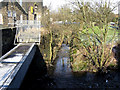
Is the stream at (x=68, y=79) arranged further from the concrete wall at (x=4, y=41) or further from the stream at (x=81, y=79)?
the concrete wall at (x=4, y=41)

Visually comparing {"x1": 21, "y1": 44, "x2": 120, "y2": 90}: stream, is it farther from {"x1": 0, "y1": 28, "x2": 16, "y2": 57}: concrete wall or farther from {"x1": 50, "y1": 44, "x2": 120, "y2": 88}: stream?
{"x1": 0, "y1": 28, "x2": 16, "y2": 57}: concrete wall

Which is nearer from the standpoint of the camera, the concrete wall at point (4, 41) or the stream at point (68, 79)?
the stream at point (68, 79)

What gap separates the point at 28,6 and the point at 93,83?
24.3 metres

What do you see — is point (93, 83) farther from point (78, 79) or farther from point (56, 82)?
point (56, 82)

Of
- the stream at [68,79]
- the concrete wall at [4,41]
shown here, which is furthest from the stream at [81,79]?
the concrete wall at [4,41]

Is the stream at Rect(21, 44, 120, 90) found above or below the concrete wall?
below

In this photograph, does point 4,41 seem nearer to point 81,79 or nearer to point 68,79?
point 68,79

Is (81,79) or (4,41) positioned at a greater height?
(4,41)

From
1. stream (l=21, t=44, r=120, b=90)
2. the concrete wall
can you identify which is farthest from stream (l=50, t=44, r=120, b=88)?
the concrete wall

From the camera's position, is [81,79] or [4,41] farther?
[4,41]

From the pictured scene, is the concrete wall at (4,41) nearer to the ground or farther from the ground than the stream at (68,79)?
farther from the ground

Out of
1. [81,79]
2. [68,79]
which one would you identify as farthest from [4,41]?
[81,79]

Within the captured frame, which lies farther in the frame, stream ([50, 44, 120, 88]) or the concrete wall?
the concrete wall

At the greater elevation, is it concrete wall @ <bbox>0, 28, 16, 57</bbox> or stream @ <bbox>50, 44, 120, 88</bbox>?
concrete wall @ <bbox>0, 28, 16, 57</bbox>
